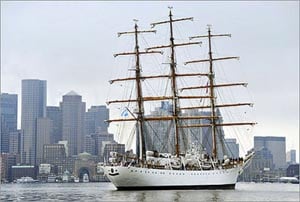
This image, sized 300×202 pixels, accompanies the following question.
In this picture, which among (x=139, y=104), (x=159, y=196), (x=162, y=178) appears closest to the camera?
(x=159, y=196)

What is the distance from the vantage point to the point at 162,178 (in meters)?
105

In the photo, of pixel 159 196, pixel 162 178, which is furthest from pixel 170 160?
pixel 159 196

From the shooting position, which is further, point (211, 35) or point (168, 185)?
point (211, 35)

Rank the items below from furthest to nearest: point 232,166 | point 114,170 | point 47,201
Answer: point 232,166 < point 114,170 < point 47,201

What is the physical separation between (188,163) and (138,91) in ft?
50.8

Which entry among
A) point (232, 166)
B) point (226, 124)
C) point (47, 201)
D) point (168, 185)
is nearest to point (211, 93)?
point (226, 124)

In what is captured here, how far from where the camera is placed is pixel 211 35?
406 feet

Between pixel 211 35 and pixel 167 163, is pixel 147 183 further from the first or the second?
pixel 211 35

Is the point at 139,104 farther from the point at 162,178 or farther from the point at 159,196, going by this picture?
the point at 159,196

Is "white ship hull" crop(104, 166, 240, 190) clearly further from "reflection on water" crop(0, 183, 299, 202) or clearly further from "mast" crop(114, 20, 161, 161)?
"mast" crop(114, 20, 161, 161)

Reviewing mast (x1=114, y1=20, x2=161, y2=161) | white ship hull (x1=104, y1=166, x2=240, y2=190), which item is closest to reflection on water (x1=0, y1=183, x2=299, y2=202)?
white ship hull (x1=104, y1=166, x2=240, y2=190)

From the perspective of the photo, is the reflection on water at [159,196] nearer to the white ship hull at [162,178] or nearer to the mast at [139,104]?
the white ship hull at [162,178]

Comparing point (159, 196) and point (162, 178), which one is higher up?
point (162, 178)

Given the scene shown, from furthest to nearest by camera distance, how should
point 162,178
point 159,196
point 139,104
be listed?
1. point 139,104
2. point 162,178
3. point 159,196
